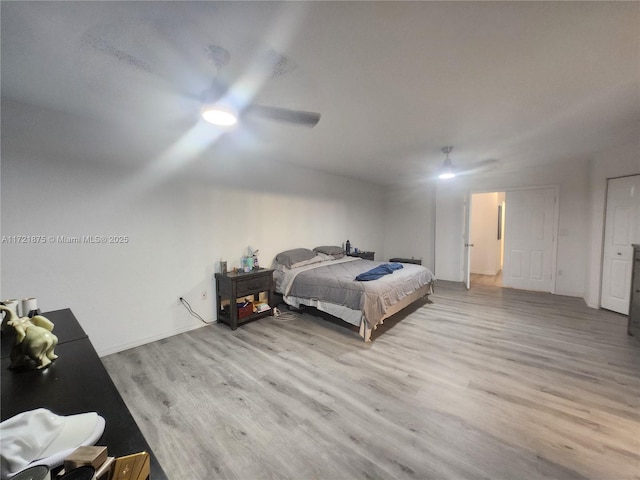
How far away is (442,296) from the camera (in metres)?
4.64

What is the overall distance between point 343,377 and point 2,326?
2292mm

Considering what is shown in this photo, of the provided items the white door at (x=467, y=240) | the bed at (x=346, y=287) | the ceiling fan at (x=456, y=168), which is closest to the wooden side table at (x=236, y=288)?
the bed at (x=346, y=287)

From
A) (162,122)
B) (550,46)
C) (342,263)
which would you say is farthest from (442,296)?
(162,122)

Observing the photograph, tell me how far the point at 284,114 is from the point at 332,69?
461 mm

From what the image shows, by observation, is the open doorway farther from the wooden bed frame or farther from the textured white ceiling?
the textured white ceiling

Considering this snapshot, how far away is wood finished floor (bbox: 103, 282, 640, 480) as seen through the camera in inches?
57.3

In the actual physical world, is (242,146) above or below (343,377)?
above

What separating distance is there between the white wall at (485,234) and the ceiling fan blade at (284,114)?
6227 mm

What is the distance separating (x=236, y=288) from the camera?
323 centimetres

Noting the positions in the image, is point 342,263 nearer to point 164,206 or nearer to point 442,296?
point 442,296

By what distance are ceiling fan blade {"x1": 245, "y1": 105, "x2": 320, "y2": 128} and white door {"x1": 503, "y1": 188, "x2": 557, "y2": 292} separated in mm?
5056

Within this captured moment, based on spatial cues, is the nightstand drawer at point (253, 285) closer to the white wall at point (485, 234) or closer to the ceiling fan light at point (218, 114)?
the ceiling fan light at point (218, 114)

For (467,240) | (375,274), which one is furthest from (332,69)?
(467,240)

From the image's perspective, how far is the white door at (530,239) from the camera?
477cm
